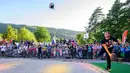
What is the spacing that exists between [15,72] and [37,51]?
72.3 ft

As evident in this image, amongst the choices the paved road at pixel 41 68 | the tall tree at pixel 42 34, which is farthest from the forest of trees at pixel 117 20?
the tall tree at pixel 42 34

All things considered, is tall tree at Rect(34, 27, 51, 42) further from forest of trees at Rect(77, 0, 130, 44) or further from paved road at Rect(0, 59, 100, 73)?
paved road at Rect(0, 59, 100, 73)

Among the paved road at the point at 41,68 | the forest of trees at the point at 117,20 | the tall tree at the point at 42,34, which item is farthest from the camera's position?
the tall tree at the point at 42,34

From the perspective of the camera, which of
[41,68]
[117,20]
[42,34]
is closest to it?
[41,68]

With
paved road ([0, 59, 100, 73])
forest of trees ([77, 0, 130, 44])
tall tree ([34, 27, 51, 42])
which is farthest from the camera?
tall tree ([34, 27, 51, 42])

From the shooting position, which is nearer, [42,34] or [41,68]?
[41,68]

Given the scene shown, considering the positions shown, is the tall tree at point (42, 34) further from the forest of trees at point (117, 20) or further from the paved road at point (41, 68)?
the paved road at point (41, 68)

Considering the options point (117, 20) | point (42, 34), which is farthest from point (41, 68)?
point (42, 34)

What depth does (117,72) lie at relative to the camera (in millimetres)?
18234

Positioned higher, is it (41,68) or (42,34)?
(42,34)

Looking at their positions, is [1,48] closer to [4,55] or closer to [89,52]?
[4,55]

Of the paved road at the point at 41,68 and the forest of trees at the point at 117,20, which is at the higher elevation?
the forest of trees at the point at 117,20

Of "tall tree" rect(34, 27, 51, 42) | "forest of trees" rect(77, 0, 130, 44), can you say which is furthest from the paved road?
"tall tree" rect(34, 27, 51, 42)

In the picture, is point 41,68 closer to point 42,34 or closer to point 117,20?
point 117,20
